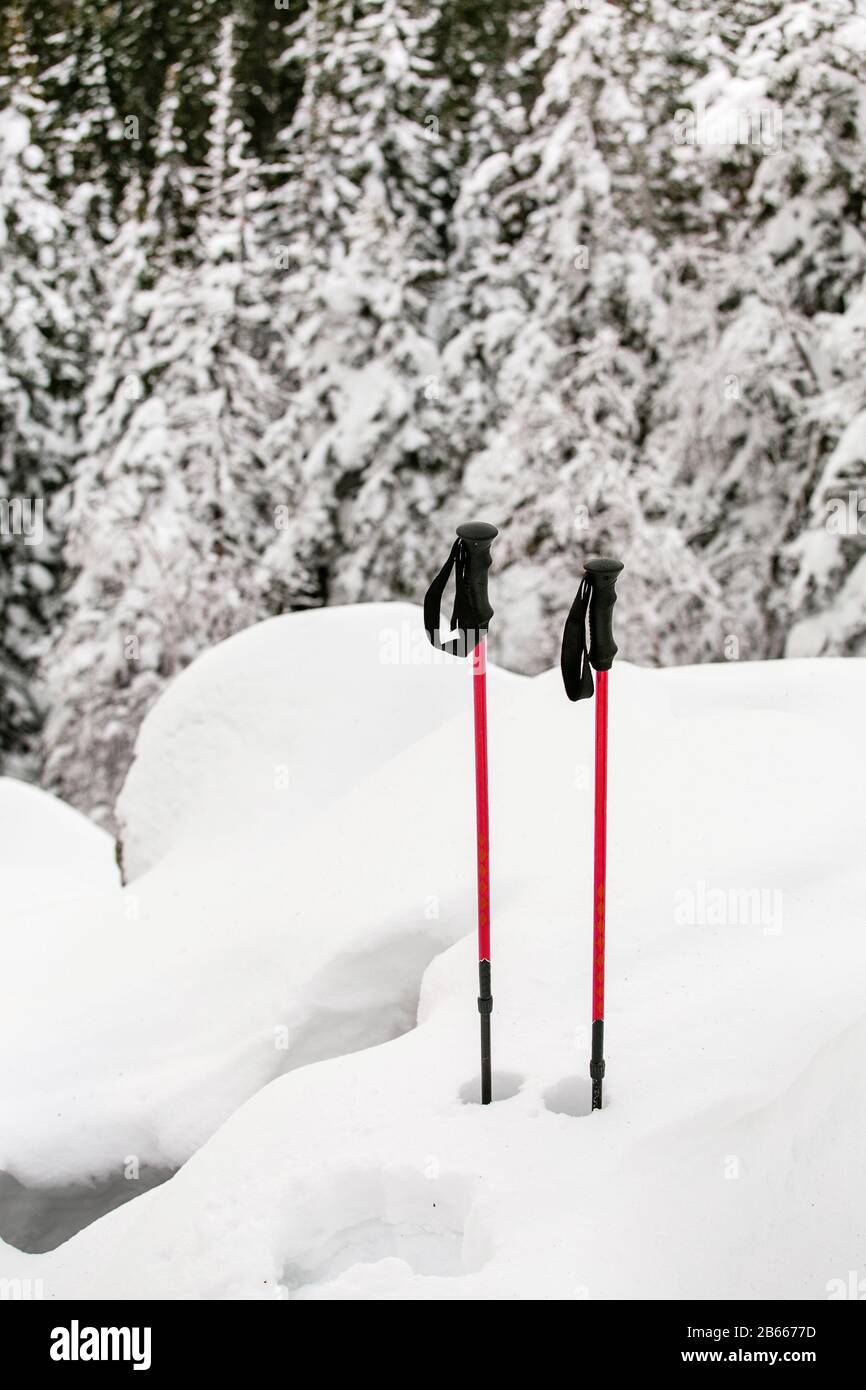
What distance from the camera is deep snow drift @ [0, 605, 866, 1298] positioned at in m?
4.20

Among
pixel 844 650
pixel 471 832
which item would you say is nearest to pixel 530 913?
pixel 471 832

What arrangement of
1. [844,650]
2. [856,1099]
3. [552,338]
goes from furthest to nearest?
[552,338] < [844,650] < [856,1099]

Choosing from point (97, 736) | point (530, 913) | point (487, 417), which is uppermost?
point (487, 417)

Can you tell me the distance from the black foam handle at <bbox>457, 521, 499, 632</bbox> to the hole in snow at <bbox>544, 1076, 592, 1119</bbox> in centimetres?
169

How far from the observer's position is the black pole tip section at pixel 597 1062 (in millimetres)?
4664

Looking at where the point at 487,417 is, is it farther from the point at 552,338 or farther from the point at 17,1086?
the point at 17,1086

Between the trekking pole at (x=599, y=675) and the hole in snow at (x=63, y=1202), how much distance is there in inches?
85.9

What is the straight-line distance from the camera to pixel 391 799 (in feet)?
24.1

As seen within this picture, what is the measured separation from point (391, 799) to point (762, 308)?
9.97 meters

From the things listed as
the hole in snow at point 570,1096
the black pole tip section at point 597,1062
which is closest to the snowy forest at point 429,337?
the hole in snow at point 570,1096
